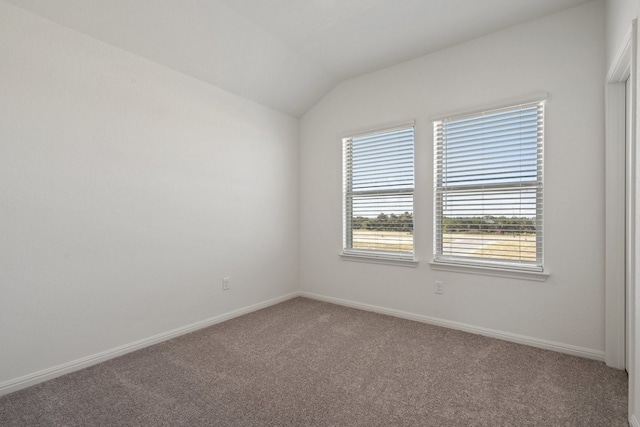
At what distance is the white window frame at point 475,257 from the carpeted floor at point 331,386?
24.4 inches

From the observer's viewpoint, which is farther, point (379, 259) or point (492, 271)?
point (379, 259)

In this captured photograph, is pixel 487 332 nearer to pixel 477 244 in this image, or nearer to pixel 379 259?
pixel 477 244

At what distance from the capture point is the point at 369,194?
145 inches

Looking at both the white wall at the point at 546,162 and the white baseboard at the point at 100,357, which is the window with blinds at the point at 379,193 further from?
the white baseboard at the point at 100,357

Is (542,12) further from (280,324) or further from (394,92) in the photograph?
(280,324)

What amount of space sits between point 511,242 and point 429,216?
0.76m

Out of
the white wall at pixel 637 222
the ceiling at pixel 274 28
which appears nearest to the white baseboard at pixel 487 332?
the white wall at pixel 637 222

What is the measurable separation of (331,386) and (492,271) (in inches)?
70.1

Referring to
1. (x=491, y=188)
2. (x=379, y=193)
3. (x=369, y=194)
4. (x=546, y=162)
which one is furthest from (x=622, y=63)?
(x=369, y=194)

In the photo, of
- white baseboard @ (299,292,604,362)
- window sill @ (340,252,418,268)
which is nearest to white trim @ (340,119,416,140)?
window sill @ (340,252,418,268)

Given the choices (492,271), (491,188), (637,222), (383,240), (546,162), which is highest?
(546,162)

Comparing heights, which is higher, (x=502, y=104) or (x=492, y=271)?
(x=502, y=104)

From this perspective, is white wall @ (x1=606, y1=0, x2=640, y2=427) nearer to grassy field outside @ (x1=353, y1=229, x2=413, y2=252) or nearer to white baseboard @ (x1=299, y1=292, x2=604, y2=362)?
white baseboard @ (x1=299, y1=292, x2=604, y2=362)

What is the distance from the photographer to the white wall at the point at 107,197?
202 cm
